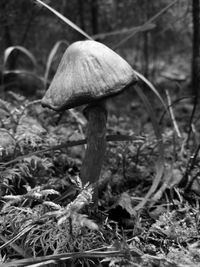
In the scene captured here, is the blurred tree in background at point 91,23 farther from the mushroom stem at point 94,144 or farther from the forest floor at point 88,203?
the mushroom stem at point 94,144

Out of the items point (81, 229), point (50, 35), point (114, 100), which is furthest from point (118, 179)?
point (50, 35)

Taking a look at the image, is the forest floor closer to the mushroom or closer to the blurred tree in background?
the mushroom

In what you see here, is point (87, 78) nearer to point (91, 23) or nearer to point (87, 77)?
point (87, 77)

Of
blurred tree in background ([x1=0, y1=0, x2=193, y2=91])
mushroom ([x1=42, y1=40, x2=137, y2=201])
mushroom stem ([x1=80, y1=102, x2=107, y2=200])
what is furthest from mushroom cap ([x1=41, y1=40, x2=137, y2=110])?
blurred tree in background ([x1=0, y1=0, x2=193, y2=91])

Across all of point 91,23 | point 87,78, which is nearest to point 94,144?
point 87,78

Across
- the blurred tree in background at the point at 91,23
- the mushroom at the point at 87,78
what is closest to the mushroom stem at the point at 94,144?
the mushroom at the point at 87,78

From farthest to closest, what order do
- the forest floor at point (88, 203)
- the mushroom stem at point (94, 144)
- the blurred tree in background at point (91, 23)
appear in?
the blurred tree in background at point (91, 23) → the mushroom stem at point (94, 144) → the forest floor at point (88, 203)
